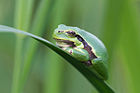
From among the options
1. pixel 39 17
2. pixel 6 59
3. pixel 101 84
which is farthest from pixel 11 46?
pixel 101 84

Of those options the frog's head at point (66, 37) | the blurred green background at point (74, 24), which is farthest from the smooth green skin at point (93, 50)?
the blurred green background at point (74, 24)

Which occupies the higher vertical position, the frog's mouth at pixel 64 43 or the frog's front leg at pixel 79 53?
the frog's mouth at pixel 64 43

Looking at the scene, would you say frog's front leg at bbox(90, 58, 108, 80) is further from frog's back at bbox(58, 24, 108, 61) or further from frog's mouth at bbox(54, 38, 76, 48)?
frog's mouth at bbox(54, 38, 76, 48)

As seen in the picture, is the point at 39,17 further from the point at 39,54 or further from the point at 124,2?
the point at 39,54

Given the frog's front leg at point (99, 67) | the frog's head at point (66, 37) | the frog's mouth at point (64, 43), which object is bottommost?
the frog's front leg at point (99, 67)

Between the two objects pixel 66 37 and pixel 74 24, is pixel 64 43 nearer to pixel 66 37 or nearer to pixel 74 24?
pixel 66 37

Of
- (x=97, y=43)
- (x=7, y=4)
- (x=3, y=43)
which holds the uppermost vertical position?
(x=7, y=4)

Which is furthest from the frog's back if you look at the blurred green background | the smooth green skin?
the blurred green background

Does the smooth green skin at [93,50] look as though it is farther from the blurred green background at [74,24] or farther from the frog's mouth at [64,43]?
the blurred green background at [74,24]
